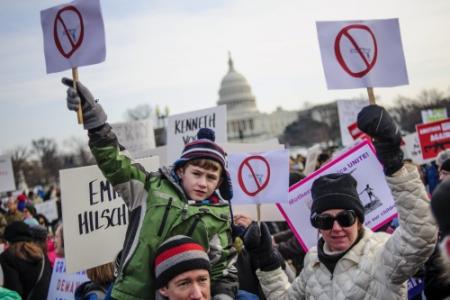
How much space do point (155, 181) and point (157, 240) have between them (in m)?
0.36

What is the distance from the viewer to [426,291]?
327 centimetres

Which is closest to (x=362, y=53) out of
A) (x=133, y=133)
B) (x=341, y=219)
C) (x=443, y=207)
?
(x=341, y=219)

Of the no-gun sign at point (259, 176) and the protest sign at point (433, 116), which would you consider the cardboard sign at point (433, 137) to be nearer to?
the no-gun sign at point (259, 176)

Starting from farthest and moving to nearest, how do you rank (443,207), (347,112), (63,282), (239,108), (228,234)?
1. (239,108)
2. (347,112)
3. (63,282)
4. (228,234)
5. (443,207)

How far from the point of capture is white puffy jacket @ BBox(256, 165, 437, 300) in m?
2.60

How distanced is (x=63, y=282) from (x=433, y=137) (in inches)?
260

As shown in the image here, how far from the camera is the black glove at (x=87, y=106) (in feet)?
9.78

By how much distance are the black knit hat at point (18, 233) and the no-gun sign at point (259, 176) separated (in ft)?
6.57

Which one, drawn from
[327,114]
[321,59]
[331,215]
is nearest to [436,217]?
[331,215]

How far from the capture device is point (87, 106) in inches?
119

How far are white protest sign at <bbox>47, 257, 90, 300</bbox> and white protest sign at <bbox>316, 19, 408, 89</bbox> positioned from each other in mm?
3018

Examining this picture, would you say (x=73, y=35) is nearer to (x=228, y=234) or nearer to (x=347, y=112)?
(x=228, y=234)

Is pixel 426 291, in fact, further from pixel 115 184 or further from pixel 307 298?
pixel 115 184

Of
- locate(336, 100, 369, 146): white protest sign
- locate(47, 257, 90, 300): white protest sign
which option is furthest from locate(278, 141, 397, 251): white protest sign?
locate(336, 100, 369, 146): white protest sign
